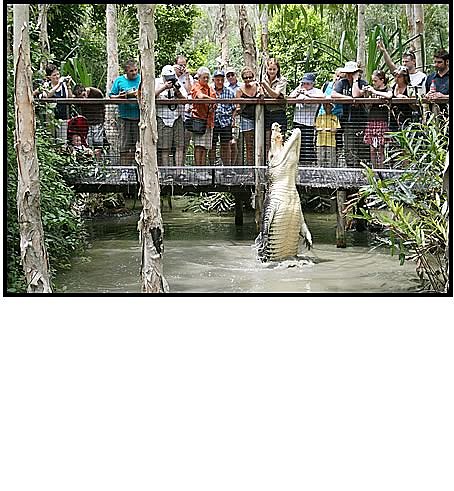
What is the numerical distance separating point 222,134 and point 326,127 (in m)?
0.77

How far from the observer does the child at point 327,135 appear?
255 inches

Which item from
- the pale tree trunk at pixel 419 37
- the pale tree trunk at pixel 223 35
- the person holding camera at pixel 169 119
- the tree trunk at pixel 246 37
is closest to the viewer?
the person holding camera at pixel 169 119

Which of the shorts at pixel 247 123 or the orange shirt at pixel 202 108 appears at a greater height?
the orange shirt at pixel 202 108

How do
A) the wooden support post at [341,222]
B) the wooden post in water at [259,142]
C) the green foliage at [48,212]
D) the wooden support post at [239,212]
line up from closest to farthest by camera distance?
the green foliage at [48,212] < the wooden post in water at [259,142] < the wooden support post at [341,222] < the wooden support post at [239,212]

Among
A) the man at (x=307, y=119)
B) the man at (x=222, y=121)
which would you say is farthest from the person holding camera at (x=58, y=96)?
the man at (x=307, y=119)

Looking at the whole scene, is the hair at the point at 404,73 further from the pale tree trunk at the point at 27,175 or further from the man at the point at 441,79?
the pale tree trunk at the point at 27,175

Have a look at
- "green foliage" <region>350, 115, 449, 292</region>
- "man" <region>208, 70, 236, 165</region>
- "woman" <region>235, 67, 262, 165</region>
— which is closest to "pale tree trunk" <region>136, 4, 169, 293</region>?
"green foliage" <region>350, 115, 449, 292</region>

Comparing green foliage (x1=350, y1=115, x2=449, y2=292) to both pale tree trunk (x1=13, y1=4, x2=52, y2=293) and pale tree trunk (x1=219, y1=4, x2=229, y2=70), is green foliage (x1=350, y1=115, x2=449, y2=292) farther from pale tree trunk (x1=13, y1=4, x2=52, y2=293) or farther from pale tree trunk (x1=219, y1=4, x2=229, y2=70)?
pale tree trunk (x1=219, y1=4, x2=229, y2=70)

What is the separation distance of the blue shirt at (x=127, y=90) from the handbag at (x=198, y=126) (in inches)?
15.8

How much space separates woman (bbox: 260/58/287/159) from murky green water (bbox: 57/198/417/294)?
0.97 m

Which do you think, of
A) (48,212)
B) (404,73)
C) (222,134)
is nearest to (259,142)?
(222,134)
